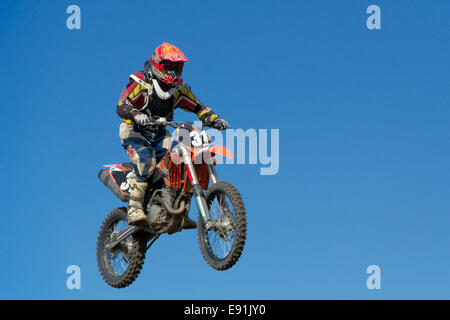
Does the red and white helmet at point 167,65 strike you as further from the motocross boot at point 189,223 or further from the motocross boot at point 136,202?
the motocross boot at point 189,223

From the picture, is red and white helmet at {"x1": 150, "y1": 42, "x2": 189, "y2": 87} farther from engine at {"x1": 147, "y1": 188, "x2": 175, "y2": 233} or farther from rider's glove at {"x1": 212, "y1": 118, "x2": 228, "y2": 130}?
engine at {"x1": 147, "y1": 188, "x2": 175, "y2": 233}

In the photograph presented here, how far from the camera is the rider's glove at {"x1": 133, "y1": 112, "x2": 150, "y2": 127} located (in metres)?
18.5

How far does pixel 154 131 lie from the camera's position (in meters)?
20.1

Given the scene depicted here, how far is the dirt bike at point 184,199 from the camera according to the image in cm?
1769

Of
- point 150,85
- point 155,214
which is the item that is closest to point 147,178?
point 155,214

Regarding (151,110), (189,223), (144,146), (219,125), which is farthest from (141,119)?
(189,223)

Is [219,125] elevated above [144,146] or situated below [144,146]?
above

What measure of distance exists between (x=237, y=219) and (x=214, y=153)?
1.86 m

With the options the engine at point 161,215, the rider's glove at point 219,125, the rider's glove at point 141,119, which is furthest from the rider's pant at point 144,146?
the rider's glove at point 219,125

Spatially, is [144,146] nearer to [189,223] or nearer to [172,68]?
[172,68]

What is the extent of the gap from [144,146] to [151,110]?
924 millimetres

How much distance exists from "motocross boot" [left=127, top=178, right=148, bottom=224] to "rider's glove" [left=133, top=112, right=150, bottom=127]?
6.11 feet

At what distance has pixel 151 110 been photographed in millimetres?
19781

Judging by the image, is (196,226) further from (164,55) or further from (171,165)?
(164,55)
